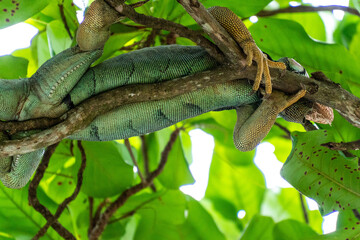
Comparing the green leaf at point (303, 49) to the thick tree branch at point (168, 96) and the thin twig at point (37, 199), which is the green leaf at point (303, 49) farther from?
the thin twig at point (37, 199)

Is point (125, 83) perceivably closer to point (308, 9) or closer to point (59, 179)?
point (59, 179)

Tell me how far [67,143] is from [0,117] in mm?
762

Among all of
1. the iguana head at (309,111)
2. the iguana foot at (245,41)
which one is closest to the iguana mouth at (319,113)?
the iguana head at (309,111)

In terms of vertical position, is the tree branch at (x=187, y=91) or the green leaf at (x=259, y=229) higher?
the tree branch at (x=187, y=91)

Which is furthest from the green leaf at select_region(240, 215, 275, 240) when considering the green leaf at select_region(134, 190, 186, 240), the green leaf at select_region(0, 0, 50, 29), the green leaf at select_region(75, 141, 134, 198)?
the green leaf at select_region(0, 0, 50, 29)

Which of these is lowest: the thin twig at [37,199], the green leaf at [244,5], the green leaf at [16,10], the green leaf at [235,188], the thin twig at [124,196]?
the green leaf at [235,188]

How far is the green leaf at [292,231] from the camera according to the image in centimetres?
208

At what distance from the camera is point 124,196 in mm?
2135

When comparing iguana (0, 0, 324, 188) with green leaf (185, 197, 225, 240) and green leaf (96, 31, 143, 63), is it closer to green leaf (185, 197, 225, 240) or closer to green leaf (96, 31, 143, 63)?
green leaf (96, 31, 143, 63)

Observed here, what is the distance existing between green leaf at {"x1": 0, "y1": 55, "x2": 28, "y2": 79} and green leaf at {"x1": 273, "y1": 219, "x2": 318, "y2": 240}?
1.31 metres

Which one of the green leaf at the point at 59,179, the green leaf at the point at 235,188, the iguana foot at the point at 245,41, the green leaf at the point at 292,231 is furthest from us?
the green leaf at the point at 235,188

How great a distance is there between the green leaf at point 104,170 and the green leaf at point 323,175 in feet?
2.49

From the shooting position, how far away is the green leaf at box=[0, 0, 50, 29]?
4.96 ft

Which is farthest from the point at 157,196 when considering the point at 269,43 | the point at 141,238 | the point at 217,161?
the point at 269,43
